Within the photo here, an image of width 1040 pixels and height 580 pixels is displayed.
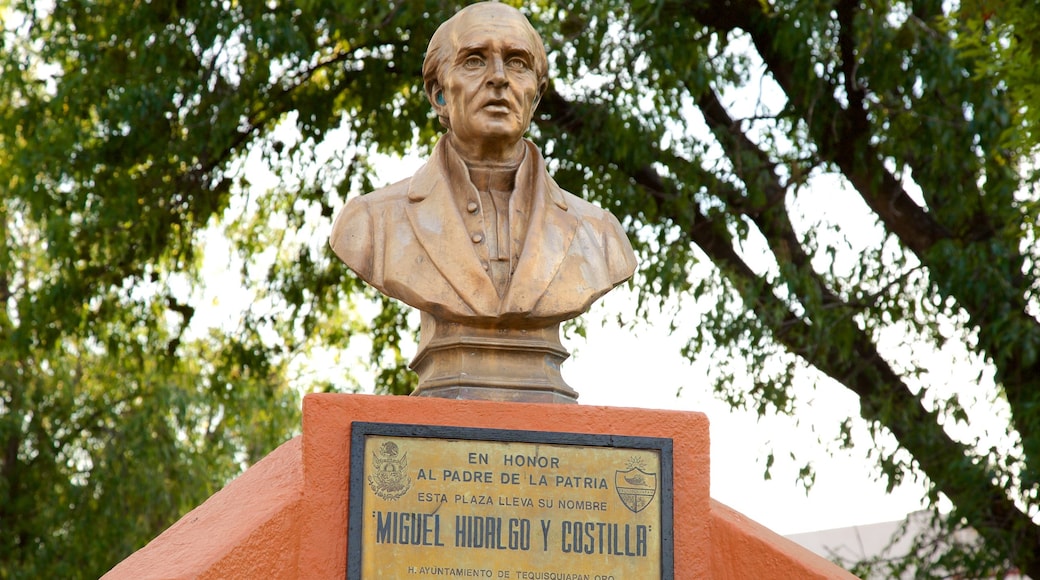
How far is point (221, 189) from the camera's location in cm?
1101

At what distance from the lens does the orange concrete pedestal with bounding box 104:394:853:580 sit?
5234 millimetres

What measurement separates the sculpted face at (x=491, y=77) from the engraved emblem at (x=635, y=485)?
1220mm

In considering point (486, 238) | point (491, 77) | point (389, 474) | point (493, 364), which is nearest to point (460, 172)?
point (486, 238)

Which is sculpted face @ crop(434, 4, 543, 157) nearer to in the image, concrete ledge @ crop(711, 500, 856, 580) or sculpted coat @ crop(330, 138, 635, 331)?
sculpted coat @ crop(330, 138, 635, 331)

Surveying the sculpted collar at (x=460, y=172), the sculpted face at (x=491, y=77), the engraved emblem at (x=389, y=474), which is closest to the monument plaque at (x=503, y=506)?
the engraved emblem at (x=389, y=474)

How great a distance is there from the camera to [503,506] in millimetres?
5312

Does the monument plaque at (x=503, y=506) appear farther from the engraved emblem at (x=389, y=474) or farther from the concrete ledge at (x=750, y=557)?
the concrete ledge at (x=750, y=557)

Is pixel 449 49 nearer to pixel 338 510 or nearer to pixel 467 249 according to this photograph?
pixel 467 249

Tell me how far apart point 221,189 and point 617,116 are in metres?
2.85

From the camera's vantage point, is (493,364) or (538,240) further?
(538,240)

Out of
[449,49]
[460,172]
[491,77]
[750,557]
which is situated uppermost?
[449,49]

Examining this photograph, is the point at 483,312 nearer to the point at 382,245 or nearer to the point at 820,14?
the point at 382,245

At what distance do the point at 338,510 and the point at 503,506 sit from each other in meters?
0.50

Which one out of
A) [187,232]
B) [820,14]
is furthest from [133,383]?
[820,14]
